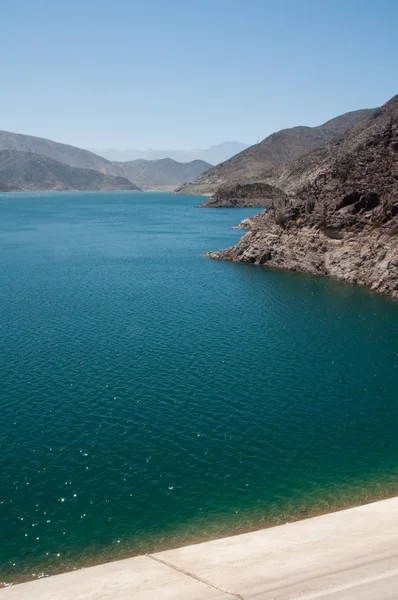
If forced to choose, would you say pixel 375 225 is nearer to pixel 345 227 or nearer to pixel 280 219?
pixel 345 227

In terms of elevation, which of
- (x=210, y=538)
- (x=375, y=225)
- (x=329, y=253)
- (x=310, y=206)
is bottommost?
(x=210, y=538)

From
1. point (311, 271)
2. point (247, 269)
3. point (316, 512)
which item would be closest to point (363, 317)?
point (311, 271)

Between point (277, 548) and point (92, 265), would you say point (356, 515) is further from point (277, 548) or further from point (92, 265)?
point (92, 265)

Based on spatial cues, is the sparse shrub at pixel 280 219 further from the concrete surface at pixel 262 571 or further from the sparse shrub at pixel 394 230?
the concrete surface at pixel 262 571

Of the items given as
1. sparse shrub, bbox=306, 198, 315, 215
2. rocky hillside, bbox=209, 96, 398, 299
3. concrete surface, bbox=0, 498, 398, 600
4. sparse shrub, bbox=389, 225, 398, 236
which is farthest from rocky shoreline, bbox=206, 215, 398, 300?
concrete surface, bbox=0, 498, 398, 600

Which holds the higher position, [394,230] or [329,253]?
[394,230]

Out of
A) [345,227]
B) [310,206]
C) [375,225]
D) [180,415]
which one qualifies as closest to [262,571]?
[180,415]

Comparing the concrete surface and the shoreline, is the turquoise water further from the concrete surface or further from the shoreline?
the concrete surface
